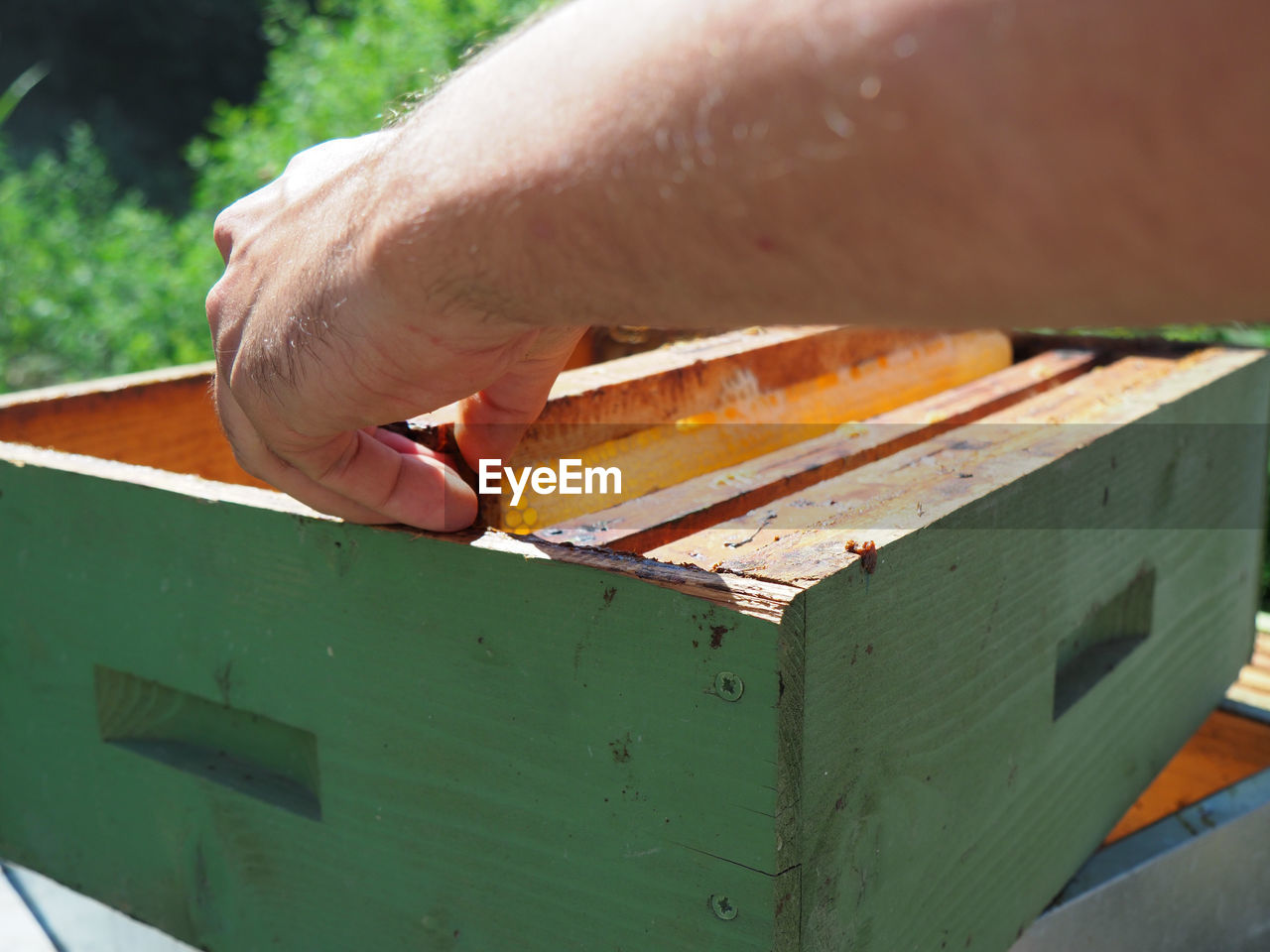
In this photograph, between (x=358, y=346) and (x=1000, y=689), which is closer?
(x=358, y=346)

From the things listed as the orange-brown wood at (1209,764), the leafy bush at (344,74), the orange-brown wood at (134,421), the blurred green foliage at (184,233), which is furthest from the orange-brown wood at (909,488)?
the blurred green foliage at (184,233)

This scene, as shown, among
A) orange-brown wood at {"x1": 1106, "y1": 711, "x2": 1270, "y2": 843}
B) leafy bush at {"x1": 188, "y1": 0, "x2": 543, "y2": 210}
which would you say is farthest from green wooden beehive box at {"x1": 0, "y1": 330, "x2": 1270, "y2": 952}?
leafy bush at {"x1": 188, "y1": 0, "x2": 543, "y2": 210}

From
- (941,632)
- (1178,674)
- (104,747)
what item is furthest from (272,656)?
(1178,674)

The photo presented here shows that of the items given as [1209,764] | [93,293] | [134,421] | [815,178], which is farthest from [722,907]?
[93,293]

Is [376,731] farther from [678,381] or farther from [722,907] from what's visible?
[678,381]

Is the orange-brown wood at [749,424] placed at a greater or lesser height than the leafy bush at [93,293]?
greater

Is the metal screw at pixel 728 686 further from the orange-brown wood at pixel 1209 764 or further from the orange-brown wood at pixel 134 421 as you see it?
the orange-brown wood at pixel 1209 764

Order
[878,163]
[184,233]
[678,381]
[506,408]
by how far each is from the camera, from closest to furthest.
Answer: [878,163] → [506,408] → [678,381] → [184,233]

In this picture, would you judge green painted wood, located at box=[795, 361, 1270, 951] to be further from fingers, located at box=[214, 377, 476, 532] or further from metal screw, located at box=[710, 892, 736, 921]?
fingers, located at box=[214, 377, 476, 532]
